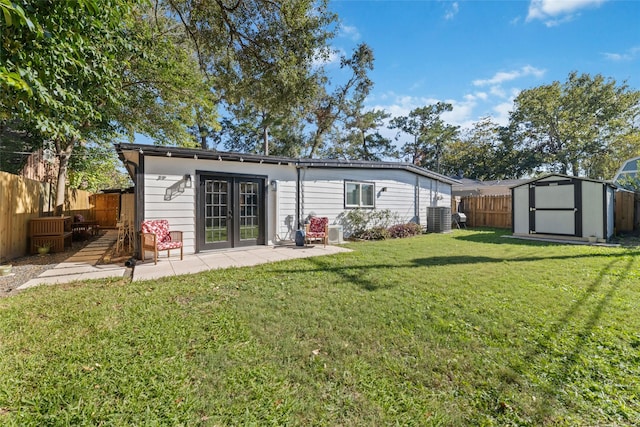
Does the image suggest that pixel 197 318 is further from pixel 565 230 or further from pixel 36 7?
pixel 565 230

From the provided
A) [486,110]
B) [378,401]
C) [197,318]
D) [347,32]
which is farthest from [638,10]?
[486,110]

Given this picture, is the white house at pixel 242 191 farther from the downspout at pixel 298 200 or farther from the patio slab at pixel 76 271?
the patio slab at pixel 76 271

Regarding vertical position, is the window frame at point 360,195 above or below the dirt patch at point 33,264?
above

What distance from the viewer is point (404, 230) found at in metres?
10.9

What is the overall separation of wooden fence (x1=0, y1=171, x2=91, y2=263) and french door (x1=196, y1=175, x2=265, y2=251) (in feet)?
13.2

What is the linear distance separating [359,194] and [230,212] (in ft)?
16.2

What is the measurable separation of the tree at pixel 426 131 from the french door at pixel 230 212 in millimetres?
22729

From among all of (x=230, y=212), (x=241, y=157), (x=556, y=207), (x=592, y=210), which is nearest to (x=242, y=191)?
(x=230, y=212)

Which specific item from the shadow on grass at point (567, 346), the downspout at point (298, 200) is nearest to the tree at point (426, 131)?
the downspout at point (298, 200)

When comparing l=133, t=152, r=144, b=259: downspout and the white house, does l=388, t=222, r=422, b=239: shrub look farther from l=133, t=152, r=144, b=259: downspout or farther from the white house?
l=133, t=152, r=144, b=259: downspout

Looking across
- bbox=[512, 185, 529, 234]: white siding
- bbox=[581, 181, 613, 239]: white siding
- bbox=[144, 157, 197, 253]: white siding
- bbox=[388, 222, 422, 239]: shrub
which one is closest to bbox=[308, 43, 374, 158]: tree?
bbox=[388, 222, 422, 239]: shrub

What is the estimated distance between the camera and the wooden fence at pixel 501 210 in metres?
10.8

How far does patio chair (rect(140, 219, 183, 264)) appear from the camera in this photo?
19.1 feet

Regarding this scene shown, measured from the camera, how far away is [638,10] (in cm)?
670
